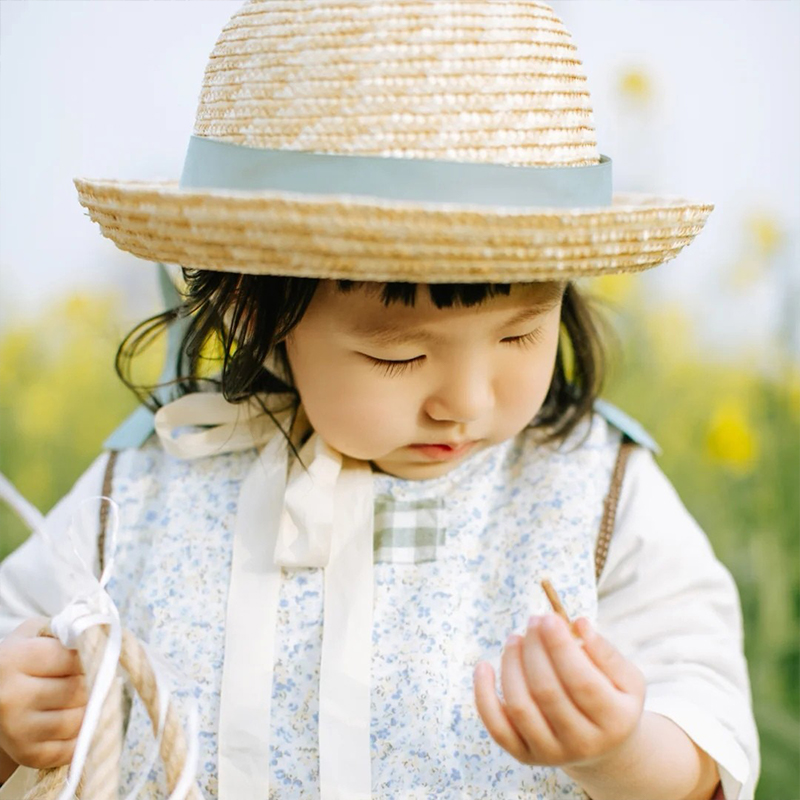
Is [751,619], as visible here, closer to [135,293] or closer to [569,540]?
[569,540]

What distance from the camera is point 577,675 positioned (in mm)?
923

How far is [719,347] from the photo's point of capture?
2.16 metres

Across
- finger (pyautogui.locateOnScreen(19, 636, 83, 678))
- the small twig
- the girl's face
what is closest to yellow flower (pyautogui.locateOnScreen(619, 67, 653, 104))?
the girl's face

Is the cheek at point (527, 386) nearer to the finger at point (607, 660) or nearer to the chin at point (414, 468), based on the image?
the chin at point (414, 468)

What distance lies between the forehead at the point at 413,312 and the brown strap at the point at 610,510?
1.13 feet

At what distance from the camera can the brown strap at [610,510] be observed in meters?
1.29

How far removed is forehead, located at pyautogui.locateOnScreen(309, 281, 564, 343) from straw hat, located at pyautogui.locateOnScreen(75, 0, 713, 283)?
0.09 meters

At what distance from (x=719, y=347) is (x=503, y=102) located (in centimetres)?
134

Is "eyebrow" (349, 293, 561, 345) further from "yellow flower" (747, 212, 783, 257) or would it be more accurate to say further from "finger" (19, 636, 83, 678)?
"yellow flower" (747, 212, 783, 257)

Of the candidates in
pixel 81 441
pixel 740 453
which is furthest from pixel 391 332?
pixel 81 441

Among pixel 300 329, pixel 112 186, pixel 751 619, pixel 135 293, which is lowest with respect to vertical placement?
pixel 751 619

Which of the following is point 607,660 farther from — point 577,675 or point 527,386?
point 527,386

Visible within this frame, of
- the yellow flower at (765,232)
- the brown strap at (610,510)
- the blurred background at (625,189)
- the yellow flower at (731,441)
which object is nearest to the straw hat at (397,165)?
the brown strap at (610,510)

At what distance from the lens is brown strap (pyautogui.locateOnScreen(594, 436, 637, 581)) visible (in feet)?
4.23
